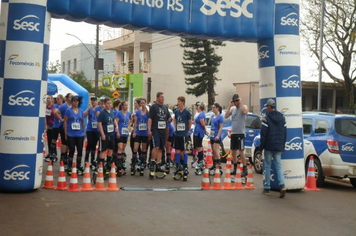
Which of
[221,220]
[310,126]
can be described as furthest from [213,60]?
[221,220]

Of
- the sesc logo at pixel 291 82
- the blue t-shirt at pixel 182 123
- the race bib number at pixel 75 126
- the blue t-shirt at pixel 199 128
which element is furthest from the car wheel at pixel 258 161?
the race bib number at pixel 75 126

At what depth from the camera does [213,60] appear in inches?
1636

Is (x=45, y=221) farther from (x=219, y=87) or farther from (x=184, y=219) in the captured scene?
(x=219, y=87)

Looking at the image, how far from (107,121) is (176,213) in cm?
482

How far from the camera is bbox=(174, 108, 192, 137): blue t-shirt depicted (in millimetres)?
13078

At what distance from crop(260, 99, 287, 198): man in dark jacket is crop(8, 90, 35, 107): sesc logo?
4.85 meters

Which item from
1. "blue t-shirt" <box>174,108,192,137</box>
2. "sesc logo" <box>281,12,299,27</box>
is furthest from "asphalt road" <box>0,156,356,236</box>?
"sesc logo" <box>281,12,299,27</box>

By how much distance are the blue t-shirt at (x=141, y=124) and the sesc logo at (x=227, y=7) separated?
368 centimetres

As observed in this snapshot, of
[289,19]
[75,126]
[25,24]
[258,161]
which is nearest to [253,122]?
[258,161]

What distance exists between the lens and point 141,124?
1373cm

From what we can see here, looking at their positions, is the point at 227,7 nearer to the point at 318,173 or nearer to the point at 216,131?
the point at 216,131

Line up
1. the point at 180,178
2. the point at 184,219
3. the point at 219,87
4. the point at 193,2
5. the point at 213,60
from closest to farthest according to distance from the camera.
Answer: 1. the point at 184,219
2. the point at 193,2
3. the point at 180,178
4. the point at 213,60
5. the point at 219,87

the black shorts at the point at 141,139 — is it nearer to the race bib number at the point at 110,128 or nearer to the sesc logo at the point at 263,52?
the race bib number at the point at 110,128

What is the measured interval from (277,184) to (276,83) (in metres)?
2.26
